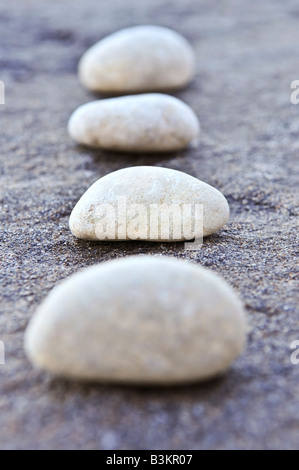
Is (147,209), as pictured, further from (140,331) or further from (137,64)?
(137,64)

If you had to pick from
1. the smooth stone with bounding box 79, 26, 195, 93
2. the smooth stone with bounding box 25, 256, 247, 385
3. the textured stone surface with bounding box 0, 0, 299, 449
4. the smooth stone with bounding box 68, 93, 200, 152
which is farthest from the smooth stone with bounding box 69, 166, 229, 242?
the smooth stone with bounding box 79, 26, 195, 93

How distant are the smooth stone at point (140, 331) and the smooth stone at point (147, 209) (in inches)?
23.0

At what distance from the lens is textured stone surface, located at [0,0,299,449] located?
1.03m

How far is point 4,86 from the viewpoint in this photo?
3.40 meters

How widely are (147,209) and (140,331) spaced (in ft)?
2.35

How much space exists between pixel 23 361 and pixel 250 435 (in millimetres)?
554

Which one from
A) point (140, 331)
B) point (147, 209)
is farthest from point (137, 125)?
point (140, 331)

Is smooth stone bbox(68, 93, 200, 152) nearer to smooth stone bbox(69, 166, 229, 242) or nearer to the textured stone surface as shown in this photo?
the textured stone surface

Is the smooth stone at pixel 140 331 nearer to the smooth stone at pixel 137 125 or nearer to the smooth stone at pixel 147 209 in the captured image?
the smooth stone at pixel 147 209

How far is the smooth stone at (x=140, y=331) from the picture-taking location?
1.05m

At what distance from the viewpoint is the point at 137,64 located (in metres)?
3.32

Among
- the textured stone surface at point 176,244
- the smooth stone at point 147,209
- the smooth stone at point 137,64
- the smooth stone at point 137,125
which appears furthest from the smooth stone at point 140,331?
the smooth stone at point 137,64
